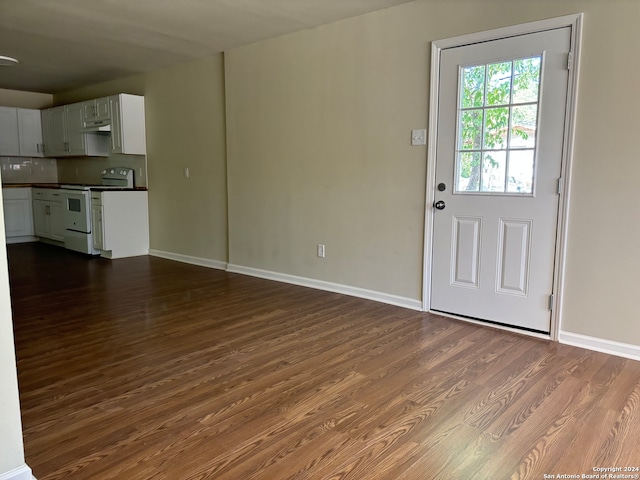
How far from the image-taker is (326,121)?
13.8ft

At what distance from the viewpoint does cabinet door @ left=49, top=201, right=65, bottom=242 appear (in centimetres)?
664

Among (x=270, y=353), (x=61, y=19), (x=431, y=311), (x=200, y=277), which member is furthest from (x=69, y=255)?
(x=431, y=311)

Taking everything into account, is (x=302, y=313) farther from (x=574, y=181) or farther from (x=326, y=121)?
(x=574, y=181)

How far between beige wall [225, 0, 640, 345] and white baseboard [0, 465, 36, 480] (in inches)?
113

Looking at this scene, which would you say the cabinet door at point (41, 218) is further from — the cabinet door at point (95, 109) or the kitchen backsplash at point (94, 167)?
the cabinet door at point (95, 109)

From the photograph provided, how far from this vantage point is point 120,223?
604 centimetres

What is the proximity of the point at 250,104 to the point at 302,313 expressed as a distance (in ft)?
7.78

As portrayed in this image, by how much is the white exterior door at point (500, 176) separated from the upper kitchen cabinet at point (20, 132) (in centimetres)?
689

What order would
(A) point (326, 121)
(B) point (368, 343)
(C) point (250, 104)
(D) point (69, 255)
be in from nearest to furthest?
1. (B) point (368, 343)
2. (A) point (326, 121)
3. (C) point (250, 104)
4. (D) point (69, 255)

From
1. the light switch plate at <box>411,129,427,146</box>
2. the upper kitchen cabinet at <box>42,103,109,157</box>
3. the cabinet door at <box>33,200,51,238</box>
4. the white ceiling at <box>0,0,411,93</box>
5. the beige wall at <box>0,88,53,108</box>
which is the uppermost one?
the white ceiling at <box>0,0,411,93</box>

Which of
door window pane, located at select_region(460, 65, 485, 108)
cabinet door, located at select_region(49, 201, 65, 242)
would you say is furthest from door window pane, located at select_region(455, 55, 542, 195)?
cabinet door, located at select_region(49, 201, 65, 242)

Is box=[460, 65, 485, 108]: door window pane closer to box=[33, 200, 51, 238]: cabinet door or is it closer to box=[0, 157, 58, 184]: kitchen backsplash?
box=[33, 200, 51, 238]: cabinet door

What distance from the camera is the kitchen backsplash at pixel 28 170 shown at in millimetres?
7566

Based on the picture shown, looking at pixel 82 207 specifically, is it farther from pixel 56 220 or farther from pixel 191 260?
pixel 191 260
